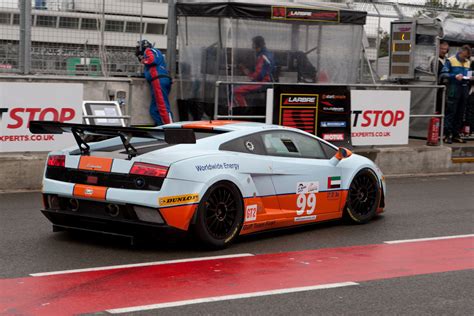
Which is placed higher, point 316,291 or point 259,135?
point 259,135

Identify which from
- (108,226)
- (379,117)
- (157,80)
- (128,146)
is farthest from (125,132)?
(379,117)

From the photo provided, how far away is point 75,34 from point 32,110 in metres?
3.20

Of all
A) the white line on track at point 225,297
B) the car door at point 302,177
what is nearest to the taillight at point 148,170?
the car door at point 302,177

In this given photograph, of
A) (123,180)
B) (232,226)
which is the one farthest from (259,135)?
(123,180)

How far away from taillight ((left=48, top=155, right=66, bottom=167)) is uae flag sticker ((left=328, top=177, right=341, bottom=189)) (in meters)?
3.09

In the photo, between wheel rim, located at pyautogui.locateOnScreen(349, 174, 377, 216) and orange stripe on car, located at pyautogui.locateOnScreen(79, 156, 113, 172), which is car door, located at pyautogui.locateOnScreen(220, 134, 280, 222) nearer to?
orange stripe on car, located at pyautogui.locateOnScreen(79, 156, 113, 172)

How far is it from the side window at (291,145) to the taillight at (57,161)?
2.16m

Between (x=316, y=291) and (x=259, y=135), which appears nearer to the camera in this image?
(x=316, y=291)

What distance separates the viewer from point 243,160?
837cm

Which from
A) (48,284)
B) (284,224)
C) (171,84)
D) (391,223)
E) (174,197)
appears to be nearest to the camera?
(48,284)

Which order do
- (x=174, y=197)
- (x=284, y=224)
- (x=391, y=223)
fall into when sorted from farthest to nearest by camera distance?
1. (x=391, y=223)
2. (x=284, y=224)
3. (x=174, y=197)

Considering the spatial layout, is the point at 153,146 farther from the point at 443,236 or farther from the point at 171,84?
the point at 171,84

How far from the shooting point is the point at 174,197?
7.59 metres

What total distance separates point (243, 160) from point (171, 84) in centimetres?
832
